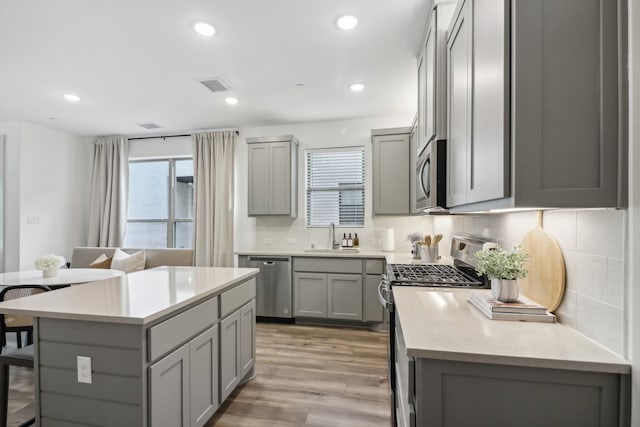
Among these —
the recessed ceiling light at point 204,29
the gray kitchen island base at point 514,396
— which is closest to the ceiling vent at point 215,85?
the recessed ceiling light at point 204,29

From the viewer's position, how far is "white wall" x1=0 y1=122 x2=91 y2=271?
4191 mm

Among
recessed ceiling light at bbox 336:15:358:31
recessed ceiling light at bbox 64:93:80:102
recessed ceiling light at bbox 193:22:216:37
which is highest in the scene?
recessed ceiling light at bbox 336:15:358:31

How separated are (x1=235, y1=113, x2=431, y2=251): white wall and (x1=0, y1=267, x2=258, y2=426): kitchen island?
2.66m

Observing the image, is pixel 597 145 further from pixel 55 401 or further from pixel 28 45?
pixel 28 45

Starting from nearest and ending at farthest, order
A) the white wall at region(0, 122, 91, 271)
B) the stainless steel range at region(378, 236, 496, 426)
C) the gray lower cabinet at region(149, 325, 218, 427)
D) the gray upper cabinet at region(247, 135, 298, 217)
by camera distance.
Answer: the gray lower cabinet at region(149, 325, 218, 427), the stainless steel range at region(378, 236, 496, 426), the gray upper cabinet at region(247, 135, 298, 217), the white wall at region(0, 122, 91, 271)

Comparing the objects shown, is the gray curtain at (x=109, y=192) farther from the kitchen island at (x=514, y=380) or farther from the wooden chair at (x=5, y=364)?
the kitchen island at (x=514, y=380)

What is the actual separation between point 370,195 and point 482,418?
3325 millimetres

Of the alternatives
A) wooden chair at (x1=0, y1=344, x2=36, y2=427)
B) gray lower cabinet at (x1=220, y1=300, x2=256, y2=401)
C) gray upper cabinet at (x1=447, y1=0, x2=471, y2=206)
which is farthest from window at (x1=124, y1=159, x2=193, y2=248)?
gray upper cabinet at (x1=447, y1=0, x2=471, y2=206)

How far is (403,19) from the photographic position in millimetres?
2104

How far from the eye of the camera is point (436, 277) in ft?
6.70

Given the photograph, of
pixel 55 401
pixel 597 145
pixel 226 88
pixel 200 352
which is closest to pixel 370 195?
pixel 226 88

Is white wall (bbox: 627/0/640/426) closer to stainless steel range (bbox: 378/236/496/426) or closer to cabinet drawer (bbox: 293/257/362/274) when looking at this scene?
stainless steel range (bbox: 378/236/496/426)

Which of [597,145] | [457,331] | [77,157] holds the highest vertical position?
[77,157]

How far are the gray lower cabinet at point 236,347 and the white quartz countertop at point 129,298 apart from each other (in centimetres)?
26
